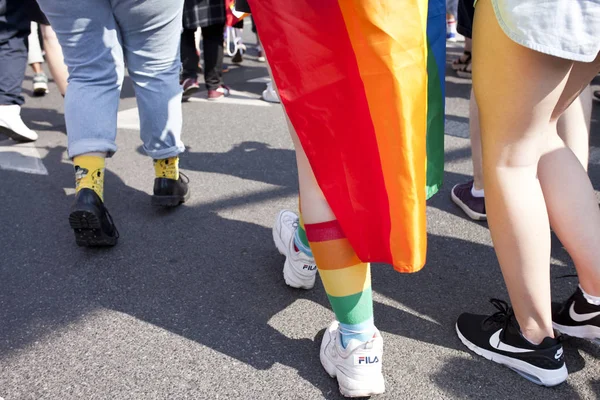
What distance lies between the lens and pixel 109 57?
212 centimetres

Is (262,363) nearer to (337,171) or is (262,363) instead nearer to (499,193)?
(337,171)

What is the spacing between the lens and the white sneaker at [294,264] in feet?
6.12

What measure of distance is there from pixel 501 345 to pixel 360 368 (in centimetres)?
40

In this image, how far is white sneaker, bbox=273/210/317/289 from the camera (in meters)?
1.86

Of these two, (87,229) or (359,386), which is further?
(87,229)

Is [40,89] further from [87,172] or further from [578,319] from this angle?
[578,319]

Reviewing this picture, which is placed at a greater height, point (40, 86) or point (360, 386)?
point (360, 386)

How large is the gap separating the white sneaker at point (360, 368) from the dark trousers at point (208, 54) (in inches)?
123

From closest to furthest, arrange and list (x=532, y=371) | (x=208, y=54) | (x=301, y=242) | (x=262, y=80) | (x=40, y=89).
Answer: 1. (x=532, y=371)
2. (x=301, y=242)
3. (x=208, y=54)
4. (x=40, y=89)
5. (x=262, y=80)

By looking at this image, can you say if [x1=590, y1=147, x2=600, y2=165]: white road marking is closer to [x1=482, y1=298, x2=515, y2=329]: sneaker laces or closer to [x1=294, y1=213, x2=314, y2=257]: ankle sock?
[x1=482, y1=298, x2=515, y2=329]: sneaker laces

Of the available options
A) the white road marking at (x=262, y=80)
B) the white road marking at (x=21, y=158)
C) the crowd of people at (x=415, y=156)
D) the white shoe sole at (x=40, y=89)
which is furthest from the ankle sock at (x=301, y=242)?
the white shoe sole at (x=40, y=89)

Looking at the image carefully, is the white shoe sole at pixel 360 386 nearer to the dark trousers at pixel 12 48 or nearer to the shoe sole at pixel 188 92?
the dark trousers at pixel 12 48

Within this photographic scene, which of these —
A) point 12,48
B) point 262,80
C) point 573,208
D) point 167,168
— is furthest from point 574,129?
point 262,80

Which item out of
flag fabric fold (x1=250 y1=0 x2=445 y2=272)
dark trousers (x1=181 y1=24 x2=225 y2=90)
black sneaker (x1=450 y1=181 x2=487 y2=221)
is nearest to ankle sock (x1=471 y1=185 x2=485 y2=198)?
black sneaker (x1=450 y1=181 x2=487 y2=221)
